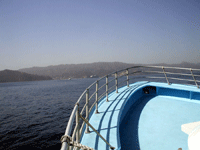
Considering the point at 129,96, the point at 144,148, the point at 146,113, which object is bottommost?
the point at 144,148

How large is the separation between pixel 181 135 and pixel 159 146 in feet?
2.04

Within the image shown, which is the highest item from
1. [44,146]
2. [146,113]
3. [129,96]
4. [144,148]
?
[129,96]

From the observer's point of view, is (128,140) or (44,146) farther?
(44,146)

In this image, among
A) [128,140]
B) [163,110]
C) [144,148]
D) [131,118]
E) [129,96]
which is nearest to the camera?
[144,148]

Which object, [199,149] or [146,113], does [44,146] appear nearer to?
[146,113]

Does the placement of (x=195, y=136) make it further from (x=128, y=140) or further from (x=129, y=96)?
(x=129, y=96)

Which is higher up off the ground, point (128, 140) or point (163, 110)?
point (163, 110)

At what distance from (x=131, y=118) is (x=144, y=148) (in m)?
1.07

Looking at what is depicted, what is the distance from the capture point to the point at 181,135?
8.53ft

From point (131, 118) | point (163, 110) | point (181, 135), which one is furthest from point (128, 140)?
point (163, 110)

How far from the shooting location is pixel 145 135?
269cm

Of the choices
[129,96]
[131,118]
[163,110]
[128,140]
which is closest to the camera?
[128,140]

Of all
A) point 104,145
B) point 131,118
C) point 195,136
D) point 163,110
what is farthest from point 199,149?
point 163,110

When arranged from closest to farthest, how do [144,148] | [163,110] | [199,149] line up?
[199,149] → [144,148] → [163,110]
